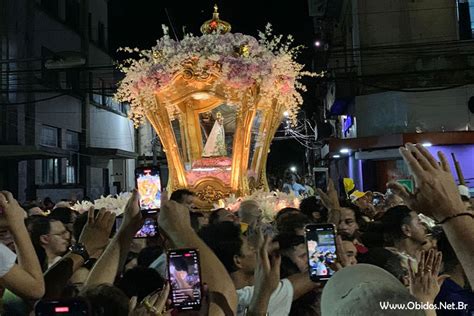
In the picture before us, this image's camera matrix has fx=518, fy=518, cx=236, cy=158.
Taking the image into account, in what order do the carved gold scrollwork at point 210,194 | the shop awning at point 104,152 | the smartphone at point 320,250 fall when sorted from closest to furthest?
1. the smartphone at point 320,250
2. the carved gold scrollwork at point 210,194
3. the shop awning at point 104,152

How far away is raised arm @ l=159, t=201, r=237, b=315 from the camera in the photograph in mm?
2467

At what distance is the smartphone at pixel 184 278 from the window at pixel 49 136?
74.5ft

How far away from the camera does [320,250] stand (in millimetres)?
3184

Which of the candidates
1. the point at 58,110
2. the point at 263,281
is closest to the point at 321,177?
the point at 58,110

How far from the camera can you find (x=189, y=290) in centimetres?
251

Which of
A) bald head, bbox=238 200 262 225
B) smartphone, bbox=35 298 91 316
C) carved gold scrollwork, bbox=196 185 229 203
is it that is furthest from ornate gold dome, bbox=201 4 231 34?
smartphone, bbox=35 298 91 316

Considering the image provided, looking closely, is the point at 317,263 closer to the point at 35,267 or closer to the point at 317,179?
the point at 35,267

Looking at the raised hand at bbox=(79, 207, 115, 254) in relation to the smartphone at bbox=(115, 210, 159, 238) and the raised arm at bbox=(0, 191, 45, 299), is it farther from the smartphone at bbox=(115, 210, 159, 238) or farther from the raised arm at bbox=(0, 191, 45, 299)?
the raised arm at bbox=(0, 191, 45, 299)

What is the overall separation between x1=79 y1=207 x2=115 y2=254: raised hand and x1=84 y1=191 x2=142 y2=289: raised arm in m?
0.39

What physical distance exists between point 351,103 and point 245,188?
14.4 metres

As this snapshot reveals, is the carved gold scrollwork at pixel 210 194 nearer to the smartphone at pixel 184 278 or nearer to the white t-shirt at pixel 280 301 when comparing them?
the white t-shirt at pixel 280 301

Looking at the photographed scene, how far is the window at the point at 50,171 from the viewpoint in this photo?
78.6ft

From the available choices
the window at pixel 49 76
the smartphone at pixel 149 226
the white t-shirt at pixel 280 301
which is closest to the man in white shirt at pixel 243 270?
the white t-shirt at pixel 280 301

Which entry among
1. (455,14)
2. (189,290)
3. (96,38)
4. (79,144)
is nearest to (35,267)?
(189,290)
